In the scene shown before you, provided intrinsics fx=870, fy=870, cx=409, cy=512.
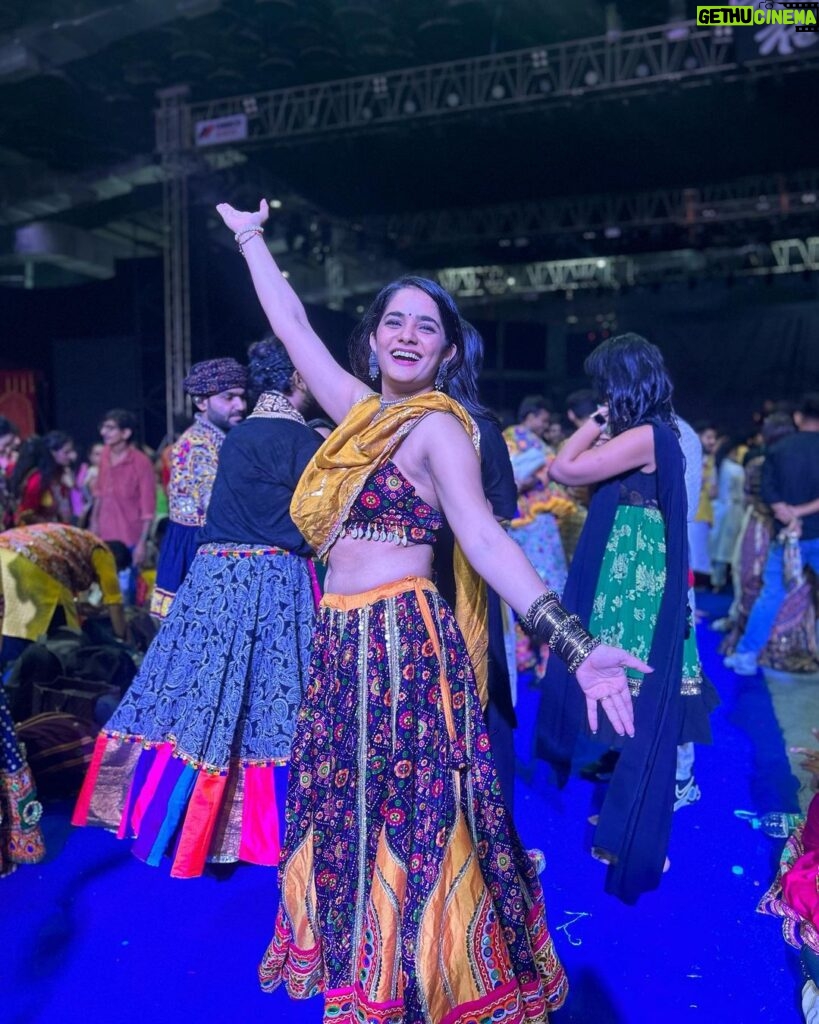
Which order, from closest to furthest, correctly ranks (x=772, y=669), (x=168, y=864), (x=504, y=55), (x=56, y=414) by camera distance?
(x=168, y=864) → (x=772, y=669) → (x=504, y=55) → (x=56, y=414)

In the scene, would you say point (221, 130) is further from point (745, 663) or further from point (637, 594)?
point (637, 594)

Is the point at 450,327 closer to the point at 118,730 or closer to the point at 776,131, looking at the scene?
the point at 118,730

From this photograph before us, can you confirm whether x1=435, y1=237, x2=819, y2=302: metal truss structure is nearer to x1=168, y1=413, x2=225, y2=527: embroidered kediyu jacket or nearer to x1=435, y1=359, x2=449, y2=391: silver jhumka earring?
x1=168, y1=413, x2=225, y2=527: embroidered kediyu jacket

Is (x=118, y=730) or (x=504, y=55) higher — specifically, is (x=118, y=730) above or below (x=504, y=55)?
below

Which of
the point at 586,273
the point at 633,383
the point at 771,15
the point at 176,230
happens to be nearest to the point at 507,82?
the point at 771,15

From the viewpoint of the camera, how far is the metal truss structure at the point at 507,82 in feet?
26.7

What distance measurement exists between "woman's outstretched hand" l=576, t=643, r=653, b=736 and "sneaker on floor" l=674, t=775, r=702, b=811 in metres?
2.08

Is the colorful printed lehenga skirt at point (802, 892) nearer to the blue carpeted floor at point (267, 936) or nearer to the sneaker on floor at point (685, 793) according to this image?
the blue carpeted floor at point (267, 936)

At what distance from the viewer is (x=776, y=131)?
36.5 feet

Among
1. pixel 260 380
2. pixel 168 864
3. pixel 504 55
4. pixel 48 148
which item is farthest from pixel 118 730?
pixel 48 148

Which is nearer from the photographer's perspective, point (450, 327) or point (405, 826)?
point (405, 826)

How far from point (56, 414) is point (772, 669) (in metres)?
11.7

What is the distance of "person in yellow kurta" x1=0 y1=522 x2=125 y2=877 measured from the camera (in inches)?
110

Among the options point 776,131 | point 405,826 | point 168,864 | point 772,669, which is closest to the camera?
point 405,826
